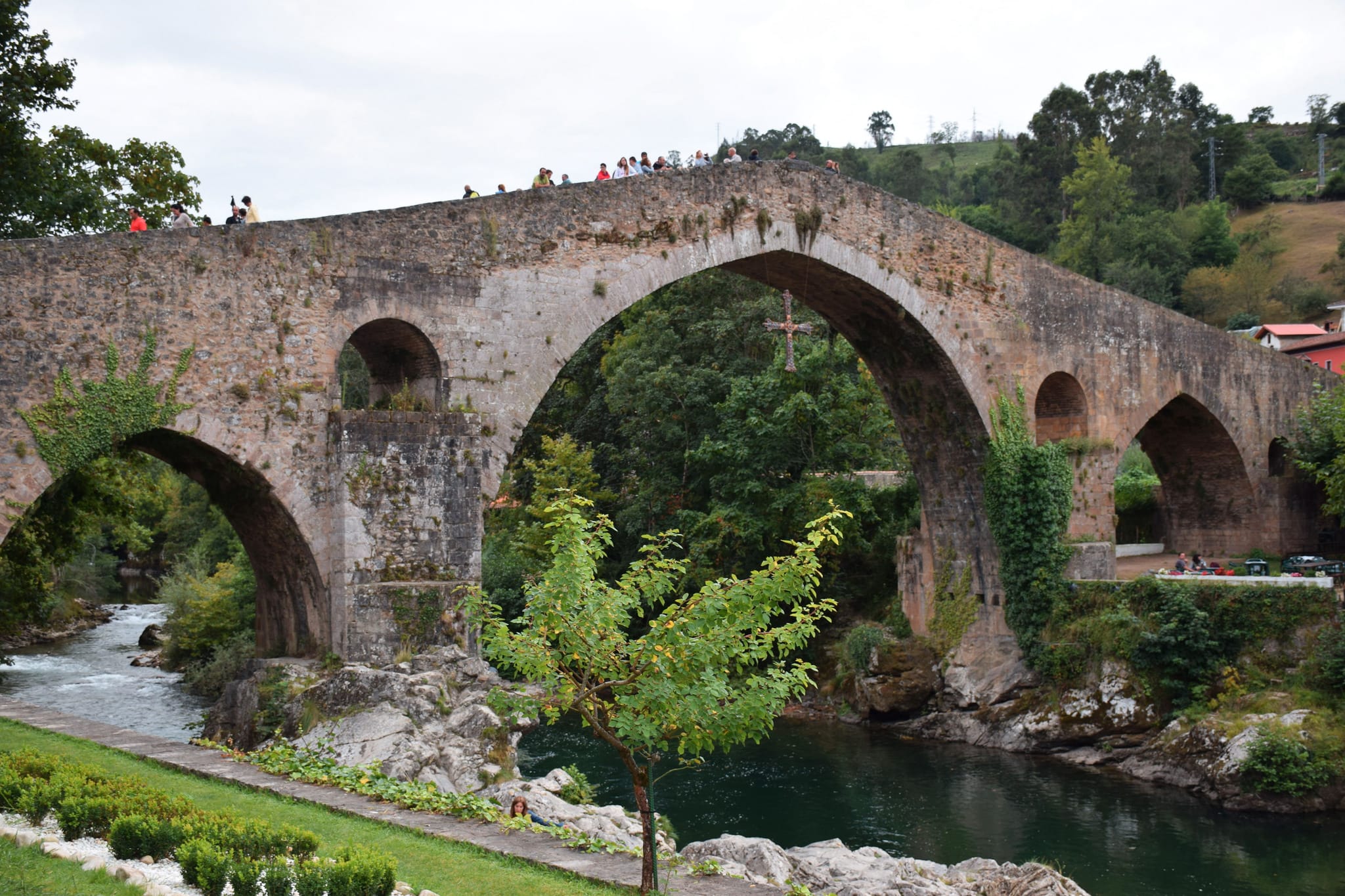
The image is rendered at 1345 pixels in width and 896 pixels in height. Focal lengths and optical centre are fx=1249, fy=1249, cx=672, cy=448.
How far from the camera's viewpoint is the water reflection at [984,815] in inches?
524

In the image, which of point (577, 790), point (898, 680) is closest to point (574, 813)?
point (577, 790)

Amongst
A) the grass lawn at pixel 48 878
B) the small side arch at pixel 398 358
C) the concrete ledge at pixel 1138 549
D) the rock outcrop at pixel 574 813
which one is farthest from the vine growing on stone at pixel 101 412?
the concrete ledge at pixel 1138 549

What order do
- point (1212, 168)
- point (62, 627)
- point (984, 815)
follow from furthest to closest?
point (1212, 168) → point (62, 627) → point (984, 815)

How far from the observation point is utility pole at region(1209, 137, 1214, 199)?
187 ft

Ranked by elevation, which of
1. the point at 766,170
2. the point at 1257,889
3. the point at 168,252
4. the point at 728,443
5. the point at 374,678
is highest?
the point at 766,170

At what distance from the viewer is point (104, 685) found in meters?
22.5

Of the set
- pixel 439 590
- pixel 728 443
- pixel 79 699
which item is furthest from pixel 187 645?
pixel 439 590

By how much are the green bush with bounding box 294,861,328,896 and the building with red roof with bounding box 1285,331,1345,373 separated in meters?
36.1

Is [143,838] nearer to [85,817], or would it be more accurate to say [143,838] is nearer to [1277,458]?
[85,817]

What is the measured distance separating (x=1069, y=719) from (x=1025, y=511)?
3384 mm

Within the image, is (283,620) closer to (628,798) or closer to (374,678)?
(374,678)

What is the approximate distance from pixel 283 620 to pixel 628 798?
5034 mm

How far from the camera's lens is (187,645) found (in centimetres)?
2423

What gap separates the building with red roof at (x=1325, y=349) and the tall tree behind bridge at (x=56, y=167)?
102ft
